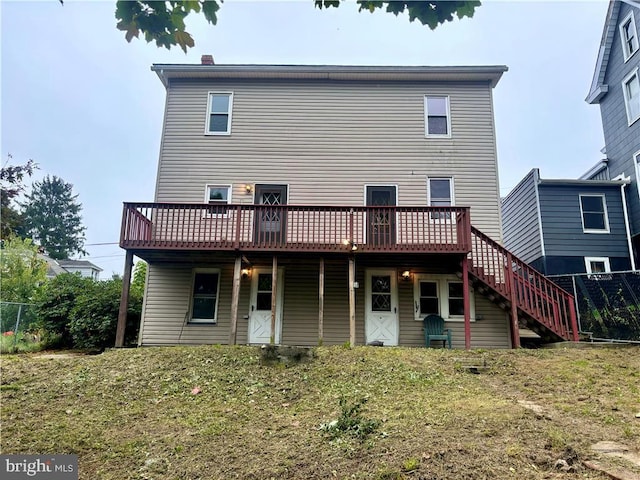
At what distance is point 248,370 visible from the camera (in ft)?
22.9

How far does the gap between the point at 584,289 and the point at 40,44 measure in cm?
1268

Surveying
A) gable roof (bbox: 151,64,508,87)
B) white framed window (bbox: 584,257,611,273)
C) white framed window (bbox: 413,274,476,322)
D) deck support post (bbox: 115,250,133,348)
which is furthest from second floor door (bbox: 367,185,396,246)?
white framed window (bbox: 584,257,611,273)

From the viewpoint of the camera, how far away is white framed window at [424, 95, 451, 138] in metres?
12.1

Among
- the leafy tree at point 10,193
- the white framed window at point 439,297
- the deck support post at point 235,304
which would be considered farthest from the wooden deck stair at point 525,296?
the leafy tree at point 10,193

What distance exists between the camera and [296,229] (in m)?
10.5

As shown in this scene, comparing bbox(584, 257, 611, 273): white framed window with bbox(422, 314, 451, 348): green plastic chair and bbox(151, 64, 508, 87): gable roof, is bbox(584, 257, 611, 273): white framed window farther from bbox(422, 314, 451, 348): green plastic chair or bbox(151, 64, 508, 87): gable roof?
bbox(151, 64, 508, 87): gable roof

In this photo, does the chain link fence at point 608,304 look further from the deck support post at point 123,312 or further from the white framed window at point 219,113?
the deck support post at point 123,312

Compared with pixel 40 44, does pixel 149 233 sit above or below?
below

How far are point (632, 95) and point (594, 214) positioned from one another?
4.29 metres

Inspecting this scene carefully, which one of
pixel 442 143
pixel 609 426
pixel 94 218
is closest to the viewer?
pixel 609 426

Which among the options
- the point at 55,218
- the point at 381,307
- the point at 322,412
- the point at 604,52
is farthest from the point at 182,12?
the point at 55,218

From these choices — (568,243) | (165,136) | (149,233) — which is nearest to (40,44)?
(149,233)

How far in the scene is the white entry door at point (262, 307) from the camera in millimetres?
10836

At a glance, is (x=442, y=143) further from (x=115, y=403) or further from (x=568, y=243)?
(x=115, y=403)
